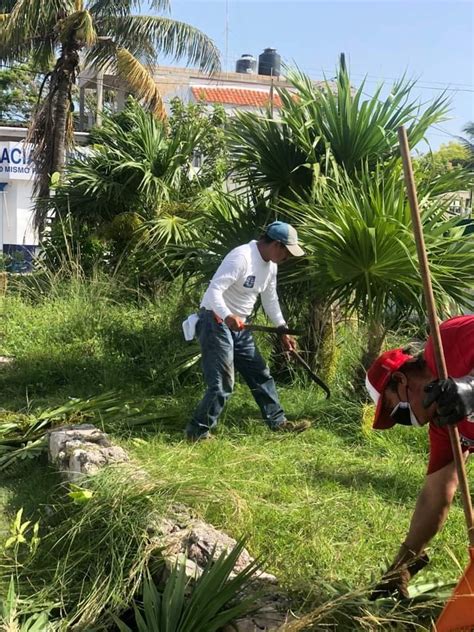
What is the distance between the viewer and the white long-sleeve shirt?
5.39 metres

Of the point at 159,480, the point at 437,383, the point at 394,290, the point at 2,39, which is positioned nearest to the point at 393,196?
the point at 394,290

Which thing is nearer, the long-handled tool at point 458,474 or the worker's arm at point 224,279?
the long-handled tool at point 458,474

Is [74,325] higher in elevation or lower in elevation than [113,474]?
lower

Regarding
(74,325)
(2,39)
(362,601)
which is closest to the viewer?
(362,601)

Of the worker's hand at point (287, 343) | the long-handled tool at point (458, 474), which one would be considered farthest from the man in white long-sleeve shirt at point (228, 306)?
the long-handled tool at point (458, 474)

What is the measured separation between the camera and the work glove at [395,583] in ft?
9.48

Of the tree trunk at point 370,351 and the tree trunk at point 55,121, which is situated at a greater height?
the tree trunk at point 55,121

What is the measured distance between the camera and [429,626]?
2.81m

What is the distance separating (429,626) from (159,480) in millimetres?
1506

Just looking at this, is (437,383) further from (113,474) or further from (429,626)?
(113,474)

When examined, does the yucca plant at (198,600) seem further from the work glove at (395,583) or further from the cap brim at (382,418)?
the cap brim at (382,418)

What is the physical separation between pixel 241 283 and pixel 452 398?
11.0 ft

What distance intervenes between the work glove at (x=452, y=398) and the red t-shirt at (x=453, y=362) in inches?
11.2

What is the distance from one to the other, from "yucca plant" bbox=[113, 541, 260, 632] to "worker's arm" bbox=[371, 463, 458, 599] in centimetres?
55
